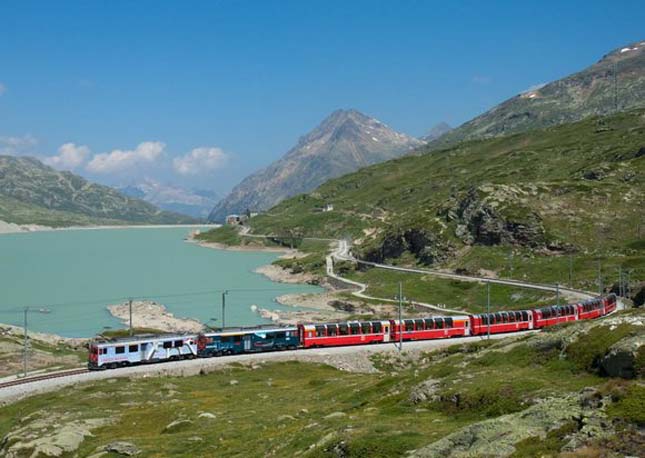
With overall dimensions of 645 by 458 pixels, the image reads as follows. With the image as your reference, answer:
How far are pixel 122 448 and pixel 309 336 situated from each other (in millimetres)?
41006

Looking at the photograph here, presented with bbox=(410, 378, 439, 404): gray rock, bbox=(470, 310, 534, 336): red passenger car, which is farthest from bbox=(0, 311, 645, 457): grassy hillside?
bbox=(470, 310, 534, 336): red passenger car

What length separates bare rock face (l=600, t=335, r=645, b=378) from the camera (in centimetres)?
2395

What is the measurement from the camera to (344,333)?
74.8 meters

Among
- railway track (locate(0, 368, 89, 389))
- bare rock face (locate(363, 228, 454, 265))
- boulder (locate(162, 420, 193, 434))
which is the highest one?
bare rock face (locate(363, 228, 454, 265))

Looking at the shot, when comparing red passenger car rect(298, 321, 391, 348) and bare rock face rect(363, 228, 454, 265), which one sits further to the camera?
bare rock face rect(363, 228, 454, 265)

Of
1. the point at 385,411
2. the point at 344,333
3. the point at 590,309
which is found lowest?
the point at 344,333

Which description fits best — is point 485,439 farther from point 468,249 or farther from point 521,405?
point 468,249

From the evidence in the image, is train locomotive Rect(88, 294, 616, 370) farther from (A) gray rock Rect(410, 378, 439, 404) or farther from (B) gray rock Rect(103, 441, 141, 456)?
(A) gray rock Rect(410, 378, 439, 404)

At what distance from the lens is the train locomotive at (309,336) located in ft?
218

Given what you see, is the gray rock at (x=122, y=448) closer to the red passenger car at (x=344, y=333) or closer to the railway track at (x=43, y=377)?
the railway track at (x=43, y=377)

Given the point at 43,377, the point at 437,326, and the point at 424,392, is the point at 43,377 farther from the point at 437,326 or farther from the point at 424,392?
the point at 437,326

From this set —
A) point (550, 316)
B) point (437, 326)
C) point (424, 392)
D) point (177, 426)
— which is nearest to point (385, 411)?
point (424, 392)

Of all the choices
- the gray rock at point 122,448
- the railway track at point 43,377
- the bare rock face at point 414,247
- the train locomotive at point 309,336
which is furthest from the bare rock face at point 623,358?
the bare rock face at point 414,247

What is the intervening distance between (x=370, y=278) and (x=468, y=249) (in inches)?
1020
